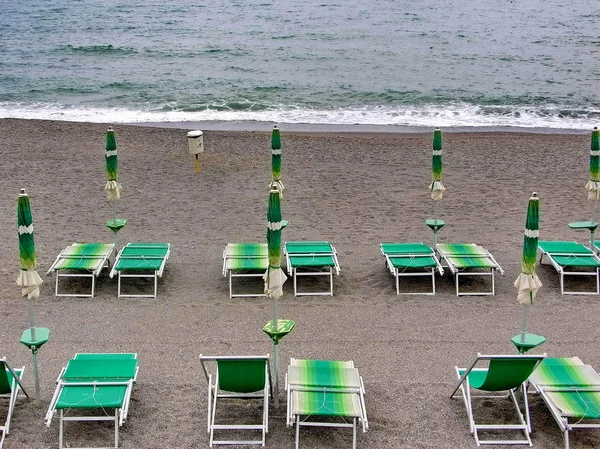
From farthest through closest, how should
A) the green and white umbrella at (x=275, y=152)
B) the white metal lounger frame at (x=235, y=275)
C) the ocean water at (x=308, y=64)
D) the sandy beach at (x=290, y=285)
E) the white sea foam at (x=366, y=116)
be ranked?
the ocean water at (x=308, y=64) < the white sea foam at (x=366, y=116) < the green and white umbrella at (x=275, y=152) < the white metal lounger frame at (x=235, y=275) < the sandy beach at (x=290, y=285)

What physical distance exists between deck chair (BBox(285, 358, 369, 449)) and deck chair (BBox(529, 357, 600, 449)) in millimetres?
1826

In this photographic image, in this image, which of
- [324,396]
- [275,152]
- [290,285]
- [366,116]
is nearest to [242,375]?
[324,396]

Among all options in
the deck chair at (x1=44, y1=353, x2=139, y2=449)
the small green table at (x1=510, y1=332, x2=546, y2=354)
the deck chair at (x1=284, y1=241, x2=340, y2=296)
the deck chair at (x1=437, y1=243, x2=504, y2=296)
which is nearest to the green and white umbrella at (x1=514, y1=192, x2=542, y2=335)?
the small green table at (x1=510, y1=332, x2=546, y2=354)

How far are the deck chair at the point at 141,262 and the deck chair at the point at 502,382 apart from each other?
15.6 feet

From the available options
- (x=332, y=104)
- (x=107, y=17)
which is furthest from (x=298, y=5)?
(x=332, y=104)

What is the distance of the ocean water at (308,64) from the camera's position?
2698cm

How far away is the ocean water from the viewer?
27.0 metres

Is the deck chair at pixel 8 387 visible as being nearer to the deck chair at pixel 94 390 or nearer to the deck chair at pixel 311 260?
the deck chair at pixel 94 390

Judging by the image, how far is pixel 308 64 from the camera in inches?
1426

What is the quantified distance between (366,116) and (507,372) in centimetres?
1965

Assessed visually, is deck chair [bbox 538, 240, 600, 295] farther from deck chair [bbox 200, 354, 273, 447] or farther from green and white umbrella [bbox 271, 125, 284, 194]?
deck chair [bbox 200, 354, 273, 447]

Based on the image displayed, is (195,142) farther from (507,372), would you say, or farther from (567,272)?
(507,372)

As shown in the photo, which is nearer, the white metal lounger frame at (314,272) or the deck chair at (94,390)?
the deck chair at (94,390)

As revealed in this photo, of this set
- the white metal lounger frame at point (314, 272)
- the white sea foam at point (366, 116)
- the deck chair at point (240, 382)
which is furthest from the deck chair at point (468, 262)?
the white sea foam at point (366, 116)
